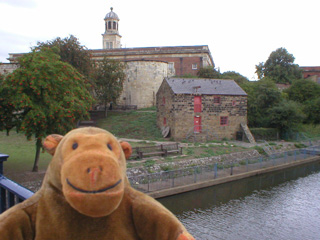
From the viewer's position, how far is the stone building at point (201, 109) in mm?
25609

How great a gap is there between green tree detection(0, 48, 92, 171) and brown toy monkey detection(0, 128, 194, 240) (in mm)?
10072

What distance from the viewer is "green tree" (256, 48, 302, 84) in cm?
5344

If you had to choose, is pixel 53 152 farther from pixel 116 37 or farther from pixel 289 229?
pixel 116 37

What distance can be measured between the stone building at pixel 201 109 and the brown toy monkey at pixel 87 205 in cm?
2319

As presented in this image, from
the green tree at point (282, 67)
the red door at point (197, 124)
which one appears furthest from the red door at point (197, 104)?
the green tree at point (282, 67)

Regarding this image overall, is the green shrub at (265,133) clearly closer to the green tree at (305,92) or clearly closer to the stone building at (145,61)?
the green tree at (305,92)

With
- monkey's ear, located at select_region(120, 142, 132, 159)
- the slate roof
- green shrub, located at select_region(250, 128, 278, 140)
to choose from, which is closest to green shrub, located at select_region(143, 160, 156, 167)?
the slate roof

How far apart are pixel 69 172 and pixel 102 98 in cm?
3432

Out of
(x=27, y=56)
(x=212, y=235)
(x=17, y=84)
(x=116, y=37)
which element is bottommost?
(x=212, y=235)

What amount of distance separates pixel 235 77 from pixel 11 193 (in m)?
41.0

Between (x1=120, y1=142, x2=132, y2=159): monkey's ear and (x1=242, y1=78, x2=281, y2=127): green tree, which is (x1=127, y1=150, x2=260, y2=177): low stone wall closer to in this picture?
(x1=242, y1=78, x2=281, y2=127): green tree

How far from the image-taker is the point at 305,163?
24234mm

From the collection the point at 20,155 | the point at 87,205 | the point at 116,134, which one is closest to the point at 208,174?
the point at 20,155

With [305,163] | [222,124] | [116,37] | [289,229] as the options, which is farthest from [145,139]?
[116,37]
